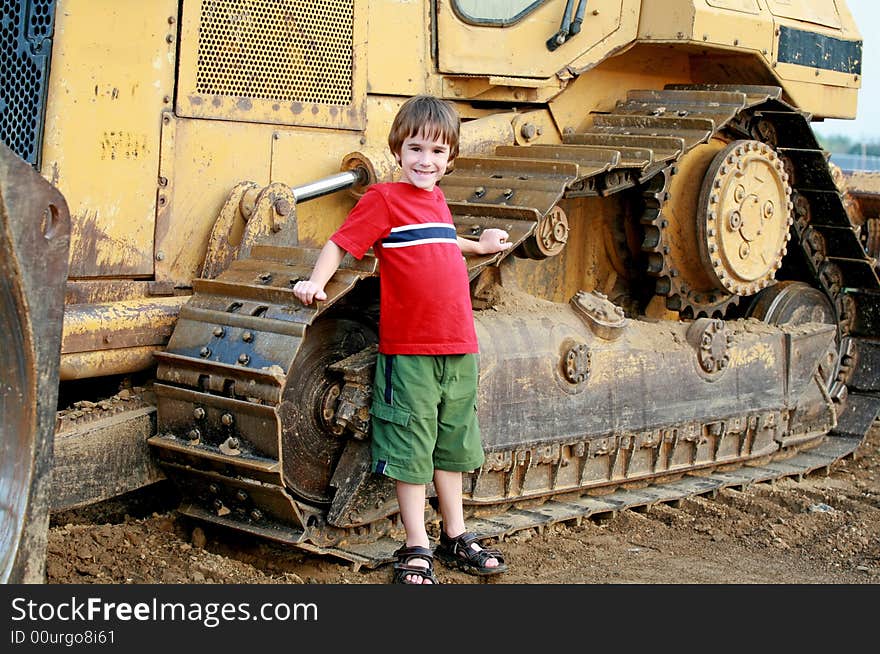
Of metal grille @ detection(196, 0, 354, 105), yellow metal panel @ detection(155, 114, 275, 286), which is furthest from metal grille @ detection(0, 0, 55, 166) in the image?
metal grille @ detection(196, 0, 354, 105)

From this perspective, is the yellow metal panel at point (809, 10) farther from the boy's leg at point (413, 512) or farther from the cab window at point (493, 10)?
the boy's leg at point (413, 512)

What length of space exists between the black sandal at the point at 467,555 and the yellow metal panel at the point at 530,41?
6.71 ft

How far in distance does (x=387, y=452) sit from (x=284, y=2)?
1827 millimetres

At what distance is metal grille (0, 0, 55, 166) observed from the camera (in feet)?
15.3

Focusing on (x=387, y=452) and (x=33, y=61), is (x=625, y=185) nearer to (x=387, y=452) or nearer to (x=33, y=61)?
(x=387, y=452)

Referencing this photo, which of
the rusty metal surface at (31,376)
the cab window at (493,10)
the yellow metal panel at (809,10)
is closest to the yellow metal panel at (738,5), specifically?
the yellow metal panel at (809,10)

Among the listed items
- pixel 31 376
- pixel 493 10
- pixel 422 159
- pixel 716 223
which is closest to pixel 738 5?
pixel 716 223

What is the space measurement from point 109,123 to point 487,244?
1.37 metres

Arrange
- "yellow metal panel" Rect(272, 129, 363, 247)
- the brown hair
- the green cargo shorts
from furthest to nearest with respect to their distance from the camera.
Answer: "yellow metal panel" Rect(272, 129, 363, 247)
the green cargo shorts
the brown hair

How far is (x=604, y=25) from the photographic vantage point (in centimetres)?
598

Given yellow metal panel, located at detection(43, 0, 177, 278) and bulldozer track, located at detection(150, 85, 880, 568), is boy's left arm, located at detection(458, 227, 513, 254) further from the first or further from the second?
yellow metal panel, located at detection(43, 0, 177, 278)

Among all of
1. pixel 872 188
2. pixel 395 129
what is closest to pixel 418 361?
pixel 395 129

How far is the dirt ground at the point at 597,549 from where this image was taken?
181 inches

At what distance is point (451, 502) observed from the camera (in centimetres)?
471
